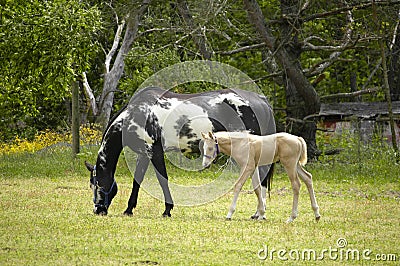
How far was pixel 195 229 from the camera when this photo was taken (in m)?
10.2

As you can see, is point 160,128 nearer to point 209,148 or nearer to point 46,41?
point 209,148

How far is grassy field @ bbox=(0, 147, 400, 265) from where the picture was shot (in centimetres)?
838

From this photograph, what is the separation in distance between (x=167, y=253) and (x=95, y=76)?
1020 inches

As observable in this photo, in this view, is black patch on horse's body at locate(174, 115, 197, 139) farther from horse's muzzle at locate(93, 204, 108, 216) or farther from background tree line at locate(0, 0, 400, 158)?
background tree line at locate(0, 0, 400, 158)

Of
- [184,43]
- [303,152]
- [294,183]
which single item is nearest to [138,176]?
[294,183]

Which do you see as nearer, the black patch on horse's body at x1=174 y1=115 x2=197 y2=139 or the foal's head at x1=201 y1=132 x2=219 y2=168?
the foal's head at x1=201 y1=132 x2=219 y2=168

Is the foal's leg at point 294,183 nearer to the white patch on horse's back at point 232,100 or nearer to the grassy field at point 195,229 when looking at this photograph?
the grassy field at point 195,229

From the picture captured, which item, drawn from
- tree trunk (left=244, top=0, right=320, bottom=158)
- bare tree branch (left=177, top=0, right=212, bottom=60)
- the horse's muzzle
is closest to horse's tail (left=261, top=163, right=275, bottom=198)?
the horse's muzzle

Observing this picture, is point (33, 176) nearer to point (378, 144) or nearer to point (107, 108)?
point (378, 144)

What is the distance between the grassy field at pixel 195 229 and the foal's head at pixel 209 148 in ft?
2.88

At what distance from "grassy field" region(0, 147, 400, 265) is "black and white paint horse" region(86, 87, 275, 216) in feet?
1.74

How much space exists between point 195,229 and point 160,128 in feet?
7.39

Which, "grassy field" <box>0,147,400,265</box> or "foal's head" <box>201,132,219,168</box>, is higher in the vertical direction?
"foal's head" <box>201,132,219,168</box>

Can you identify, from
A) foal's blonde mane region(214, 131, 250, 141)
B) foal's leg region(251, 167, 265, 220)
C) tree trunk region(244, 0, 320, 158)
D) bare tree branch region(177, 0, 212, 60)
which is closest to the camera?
foal's blonde mane region(214, 131, 250, 141)
